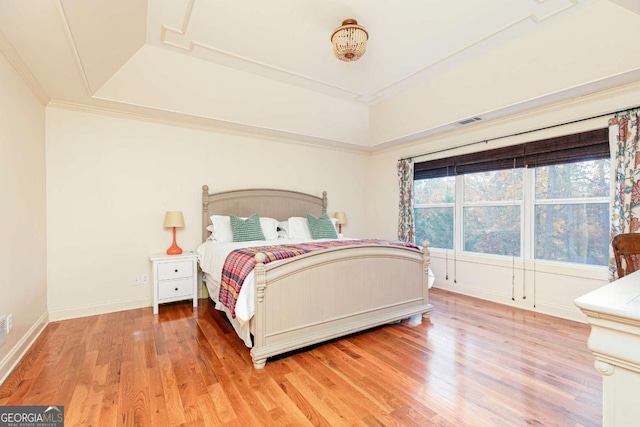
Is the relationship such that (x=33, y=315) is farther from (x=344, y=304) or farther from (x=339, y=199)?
(x=339, y=199)

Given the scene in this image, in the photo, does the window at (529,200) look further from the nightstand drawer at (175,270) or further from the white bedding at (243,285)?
the nightstand drawer at (175,270)

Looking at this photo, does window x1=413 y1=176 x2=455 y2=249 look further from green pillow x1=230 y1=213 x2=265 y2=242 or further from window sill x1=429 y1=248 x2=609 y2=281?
green pillow x1=230 y1=213 x2=265 y2=242

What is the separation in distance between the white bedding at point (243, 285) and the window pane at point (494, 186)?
4.72 feet

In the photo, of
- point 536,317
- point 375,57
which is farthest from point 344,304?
point 375,57

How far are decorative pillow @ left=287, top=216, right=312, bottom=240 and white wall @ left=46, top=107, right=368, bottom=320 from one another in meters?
0.81

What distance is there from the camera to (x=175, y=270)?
3.41 m

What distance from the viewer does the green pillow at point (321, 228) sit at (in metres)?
4.16

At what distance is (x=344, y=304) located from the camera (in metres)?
2.65

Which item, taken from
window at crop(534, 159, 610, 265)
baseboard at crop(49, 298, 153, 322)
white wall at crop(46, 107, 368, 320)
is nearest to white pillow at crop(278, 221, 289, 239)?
white wall at crop(46, 107, 368, 320)

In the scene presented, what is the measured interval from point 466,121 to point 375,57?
1.51m

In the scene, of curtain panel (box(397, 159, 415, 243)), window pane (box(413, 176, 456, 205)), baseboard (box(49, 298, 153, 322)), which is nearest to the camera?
baseboard (box(49, 298, 153, 322))

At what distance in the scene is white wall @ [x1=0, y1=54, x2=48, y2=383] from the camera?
6.91 ft

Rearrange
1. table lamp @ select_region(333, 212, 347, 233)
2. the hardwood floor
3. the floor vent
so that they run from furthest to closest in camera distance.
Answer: table lamp @ select_region(333, 212, 347, 233) < the floor vent < the hardwood floor

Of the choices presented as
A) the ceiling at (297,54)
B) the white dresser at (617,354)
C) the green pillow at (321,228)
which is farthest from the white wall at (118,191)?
the white dresser at (617,354)
